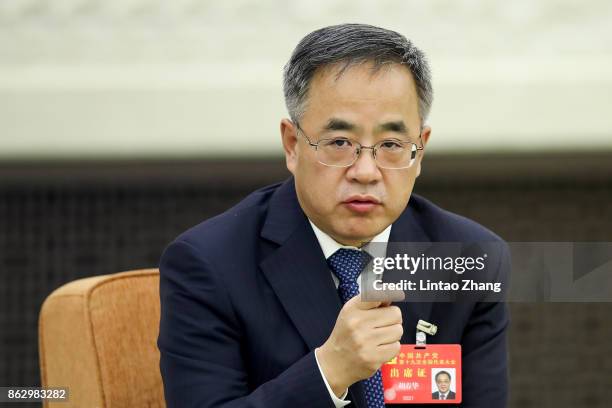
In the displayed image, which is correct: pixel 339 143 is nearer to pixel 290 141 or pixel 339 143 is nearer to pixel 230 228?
pixel 290 141

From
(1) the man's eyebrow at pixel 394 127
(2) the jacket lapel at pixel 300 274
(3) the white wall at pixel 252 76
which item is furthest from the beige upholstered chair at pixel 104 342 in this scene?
(3) the white wall at pixel 252 76

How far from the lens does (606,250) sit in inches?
72.1

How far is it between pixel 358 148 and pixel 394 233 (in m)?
0.29

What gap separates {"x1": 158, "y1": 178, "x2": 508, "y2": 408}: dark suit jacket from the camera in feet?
6.21

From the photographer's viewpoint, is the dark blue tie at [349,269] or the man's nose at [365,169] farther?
the dark blue tie at [349,269]

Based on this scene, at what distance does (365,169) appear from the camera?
188 centimetres

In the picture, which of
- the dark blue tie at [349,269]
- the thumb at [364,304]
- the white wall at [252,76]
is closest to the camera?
the thumb at [364,304]

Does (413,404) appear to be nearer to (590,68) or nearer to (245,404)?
(245,404)

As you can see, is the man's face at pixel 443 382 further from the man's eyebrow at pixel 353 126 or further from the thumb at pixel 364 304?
the man's eyebrow at pixel 353 126

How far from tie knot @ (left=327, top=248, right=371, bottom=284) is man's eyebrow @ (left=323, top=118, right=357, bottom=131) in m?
0.26

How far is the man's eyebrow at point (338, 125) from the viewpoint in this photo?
1890mm

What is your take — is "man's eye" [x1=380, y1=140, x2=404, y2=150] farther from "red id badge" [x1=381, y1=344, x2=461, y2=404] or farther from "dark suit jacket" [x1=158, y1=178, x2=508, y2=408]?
"red id badge" [x1=381, y1=344, x2=461, y2=404]

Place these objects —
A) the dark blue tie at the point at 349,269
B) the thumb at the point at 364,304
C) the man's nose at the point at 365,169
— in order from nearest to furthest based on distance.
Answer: the thumb at the point at 364,304 → the man's nose at the point at 365,169 → the dark blue tie at the point at 349,269

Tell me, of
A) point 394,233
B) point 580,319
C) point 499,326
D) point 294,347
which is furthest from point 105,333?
point 580,319
